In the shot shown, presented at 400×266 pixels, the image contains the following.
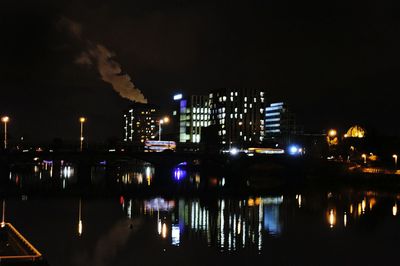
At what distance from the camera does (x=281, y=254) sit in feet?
161

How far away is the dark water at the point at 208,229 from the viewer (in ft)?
157

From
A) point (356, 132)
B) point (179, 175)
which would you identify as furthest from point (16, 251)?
point (356, 132)

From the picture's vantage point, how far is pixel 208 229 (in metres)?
59.9

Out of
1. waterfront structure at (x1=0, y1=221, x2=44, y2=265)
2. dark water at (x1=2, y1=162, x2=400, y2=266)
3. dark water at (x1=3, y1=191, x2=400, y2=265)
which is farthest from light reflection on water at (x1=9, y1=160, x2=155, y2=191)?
waterfront structure at (x1=0, y1=221, x2=44, y2=265)

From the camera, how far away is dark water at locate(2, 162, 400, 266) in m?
47.8

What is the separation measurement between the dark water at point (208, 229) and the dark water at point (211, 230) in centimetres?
8

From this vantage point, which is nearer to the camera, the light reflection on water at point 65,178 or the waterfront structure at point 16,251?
the waterfront structure at point 16,251

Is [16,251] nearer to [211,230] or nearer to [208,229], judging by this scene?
[211,230]

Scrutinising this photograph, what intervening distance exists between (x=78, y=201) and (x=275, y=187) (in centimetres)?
3825

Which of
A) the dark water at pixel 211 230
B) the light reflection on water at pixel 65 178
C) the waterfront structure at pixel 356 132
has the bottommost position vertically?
the dark water at pixel 211 230

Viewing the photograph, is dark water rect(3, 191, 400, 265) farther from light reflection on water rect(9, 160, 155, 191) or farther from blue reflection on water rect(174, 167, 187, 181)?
blue reflection on water rect(174, 167, 187, 181)

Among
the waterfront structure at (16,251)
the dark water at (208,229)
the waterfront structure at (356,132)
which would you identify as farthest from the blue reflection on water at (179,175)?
the waterfront structure at (16,251)

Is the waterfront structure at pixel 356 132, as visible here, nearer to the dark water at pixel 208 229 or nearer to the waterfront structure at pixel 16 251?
the dark water at pixel 208 229

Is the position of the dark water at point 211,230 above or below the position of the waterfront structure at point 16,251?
below
